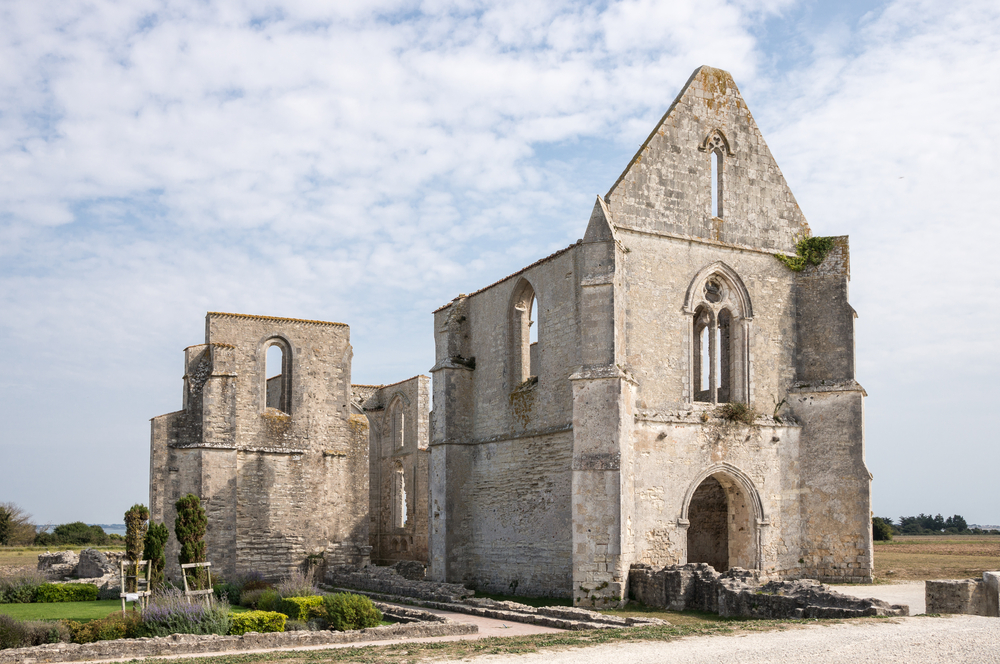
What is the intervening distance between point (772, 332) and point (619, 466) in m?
5.64

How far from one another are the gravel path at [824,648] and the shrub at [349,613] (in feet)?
13.6

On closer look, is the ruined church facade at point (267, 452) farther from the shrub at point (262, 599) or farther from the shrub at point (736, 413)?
the shrub at point (736, 413)

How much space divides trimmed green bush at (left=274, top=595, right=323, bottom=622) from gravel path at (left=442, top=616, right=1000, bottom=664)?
217 inches

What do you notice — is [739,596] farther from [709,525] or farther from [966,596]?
[709,525]

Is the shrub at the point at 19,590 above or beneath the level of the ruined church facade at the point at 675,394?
beneath

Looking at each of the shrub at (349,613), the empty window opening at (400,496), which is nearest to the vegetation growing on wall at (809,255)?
the shrub at (349,613)

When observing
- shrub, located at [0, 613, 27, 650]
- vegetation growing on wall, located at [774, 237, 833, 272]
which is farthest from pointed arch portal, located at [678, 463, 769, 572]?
shrub, located at [0, 613, 27, 650]

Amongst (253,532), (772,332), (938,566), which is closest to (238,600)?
(253,532)

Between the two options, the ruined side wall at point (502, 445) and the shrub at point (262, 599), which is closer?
the shrub at point (262, 599)

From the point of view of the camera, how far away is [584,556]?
16766mm

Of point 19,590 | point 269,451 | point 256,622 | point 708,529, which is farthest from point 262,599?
point 708,529

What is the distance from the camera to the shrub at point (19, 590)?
21036 millimetres

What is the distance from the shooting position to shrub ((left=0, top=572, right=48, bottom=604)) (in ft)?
69.0

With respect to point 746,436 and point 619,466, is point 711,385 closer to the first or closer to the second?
point 746,436
